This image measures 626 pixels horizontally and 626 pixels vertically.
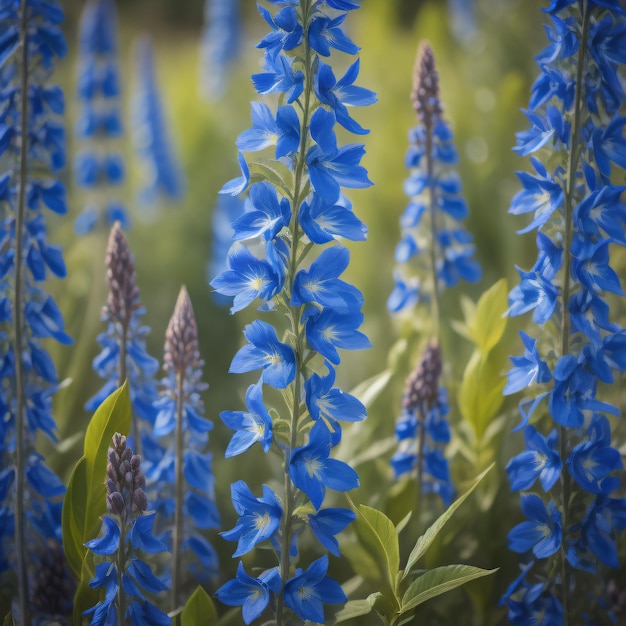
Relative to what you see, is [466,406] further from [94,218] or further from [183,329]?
[94,218]

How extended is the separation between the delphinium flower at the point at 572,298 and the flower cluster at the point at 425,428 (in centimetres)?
18

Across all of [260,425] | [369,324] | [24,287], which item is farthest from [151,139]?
[260,425]

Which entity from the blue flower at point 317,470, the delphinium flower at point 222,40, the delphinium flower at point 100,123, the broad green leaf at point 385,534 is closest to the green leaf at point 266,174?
the blue flower at point 317,470

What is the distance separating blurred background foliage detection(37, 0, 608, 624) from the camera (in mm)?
1274

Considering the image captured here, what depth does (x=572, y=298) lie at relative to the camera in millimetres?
943

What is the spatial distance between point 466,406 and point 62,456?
0.90 meters

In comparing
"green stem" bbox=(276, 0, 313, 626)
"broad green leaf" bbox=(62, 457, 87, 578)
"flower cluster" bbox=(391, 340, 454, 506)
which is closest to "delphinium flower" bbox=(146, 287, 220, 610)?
"broad green leaf" bbox=(62, 457, 87, 578)

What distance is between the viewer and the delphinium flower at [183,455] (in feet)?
3.36

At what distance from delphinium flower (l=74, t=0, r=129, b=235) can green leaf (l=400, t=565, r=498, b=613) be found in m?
1.66

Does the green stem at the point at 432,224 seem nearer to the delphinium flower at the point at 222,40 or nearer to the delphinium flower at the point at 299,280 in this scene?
→ the delphinium flower at the point at 299,280

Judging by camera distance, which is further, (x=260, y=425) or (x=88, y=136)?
(x=88, y=136)

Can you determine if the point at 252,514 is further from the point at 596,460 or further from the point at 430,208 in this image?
the point at 430,208

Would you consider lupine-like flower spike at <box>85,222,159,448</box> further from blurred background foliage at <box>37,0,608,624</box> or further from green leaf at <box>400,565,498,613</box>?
green leaf at <box>400,565,498,613</box>

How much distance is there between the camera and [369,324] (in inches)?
76.6
